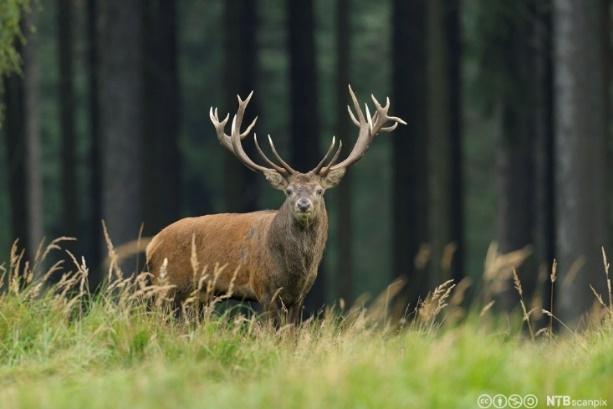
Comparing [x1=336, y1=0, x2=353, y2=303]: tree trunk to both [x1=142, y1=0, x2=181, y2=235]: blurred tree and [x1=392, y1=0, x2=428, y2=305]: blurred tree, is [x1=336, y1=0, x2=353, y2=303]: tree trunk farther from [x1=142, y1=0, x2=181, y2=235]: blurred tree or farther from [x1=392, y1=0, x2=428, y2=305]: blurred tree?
[x1=142, y1=0, x2=181, y2=235]: blurred tree

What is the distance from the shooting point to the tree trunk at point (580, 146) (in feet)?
73.4

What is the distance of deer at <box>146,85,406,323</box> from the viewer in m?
12.0

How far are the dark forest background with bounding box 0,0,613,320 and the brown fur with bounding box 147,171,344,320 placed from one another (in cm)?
509

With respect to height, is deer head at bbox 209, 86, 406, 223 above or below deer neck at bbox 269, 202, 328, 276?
above

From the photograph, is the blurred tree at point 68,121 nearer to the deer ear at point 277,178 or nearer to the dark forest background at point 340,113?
the dark forest background at point 340,113

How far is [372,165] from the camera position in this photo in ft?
159

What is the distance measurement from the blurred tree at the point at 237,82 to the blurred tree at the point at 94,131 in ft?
10.6

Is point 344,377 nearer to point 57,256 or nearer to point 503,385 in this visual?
point 503,385

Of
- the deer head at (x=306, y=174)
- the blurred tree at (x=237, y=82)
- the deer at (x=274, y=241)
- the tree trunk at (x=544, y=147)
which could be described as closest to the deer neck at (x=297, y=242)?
the deer at (x=274, y=241)

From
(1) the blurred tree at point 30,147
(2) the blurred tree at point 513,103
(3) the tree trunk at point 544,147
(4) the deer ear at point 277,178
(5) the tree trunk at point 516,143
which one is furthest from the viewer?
(3) the tree trunk at point 544,147

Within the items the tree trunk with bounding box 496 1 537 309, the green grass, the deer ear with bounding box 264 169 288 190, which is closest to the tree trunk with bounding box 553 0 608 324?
the tree trunk with bounding box 496 1 537 309

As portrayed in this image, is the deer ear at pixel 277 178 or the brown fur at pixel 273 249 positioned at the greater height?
the deer ear at pixel 277 178

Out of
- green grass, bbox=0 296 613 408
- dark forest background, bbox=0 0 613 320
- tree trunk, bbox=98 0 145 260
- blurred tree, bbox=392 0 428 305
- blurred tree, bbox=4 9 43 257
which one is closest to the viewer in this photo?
green grass, bbox=0 296 613 408

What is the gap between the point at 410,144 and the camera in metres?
32.2
